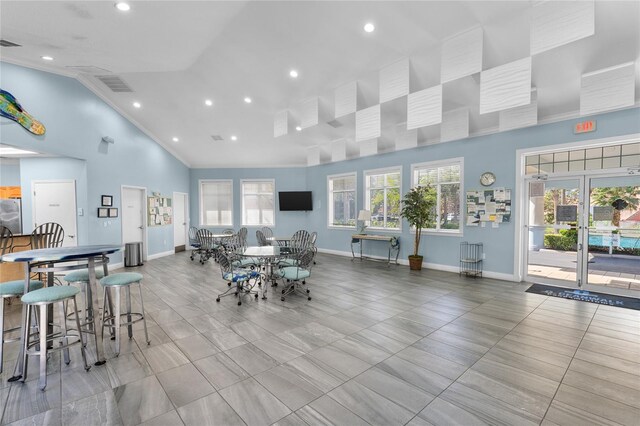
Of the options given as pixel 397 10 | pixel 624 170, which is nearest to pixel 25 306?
pixel 397 10

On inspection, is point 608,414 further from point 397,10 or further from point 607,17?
point 397,10

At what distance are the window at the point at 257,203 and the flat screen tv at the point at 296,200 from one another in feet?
2.69

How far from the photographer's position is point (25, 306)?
2.24 meters

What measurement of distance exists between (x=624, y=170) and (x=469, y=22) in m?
3.64

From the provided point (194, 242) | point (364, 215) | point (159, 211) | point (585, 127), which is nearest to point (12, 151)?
point (159, 211)

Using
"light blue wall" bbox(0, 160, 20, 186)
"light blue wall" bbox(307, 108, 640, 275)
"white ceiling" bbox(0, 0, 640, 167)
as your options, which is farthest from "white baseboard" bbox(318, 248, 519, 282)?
"light blue wall" bbox(0, 160, 20, 186)

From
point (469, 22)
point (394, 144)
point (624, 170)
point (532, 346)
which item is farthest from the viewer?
point (394, 144)

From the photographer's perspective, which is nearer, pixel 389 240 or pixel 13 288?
pixel 13 288

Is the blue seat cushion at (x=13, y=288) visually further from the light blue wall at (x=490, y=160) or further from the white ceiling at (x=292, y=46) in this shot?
the light blue wall at (x=490, y=160)

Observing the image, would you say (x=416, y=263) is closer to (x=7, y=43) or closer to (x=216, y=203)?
(x=216, y=203)

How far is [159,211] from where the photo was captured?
8438 mm

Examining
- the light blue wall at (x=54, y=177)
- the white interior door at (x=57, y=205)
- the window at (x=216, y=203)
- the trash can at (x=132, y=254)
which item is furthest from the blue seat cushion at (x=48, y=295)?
the window at (x=216, y=203)

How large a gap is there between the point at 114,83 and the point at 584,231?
9.83 meters

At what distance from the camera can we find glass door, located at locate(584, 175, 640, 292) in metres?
4.43
